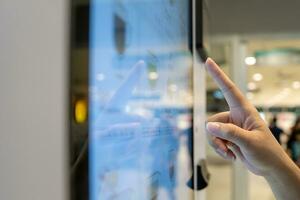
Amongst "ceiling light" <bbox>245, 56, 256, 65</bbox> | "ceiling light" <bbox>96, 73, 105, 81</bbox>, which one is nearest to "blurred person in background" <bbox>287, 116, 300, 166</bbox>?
"ceiling light" <bbox>245, 56, 256, 65</bbox>

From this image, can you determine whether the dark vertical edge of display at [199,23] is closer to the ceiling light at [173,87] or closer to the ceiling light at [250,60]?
the ceiling light at [173,87]

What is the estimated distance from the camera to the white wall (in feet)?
1.69

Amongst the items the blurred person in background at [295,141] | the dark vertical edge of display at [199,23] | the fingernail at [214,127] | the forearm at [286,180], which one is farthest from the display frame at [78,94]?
the blurred person in background at [295,141]

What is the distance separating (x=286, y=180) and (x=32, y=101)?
742mm

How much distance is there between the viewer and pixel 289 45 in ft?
15.0

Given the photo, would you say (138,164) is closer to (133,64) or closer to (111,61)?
(133,64)

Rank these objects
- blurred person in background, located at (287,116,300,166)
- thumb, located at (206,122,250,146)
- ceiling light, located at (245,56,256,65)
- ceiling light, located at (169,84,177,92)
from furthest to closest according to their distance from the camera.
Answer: blurred person in background, located at (287,116,300,166) → ceiling light, located at (245,56,256,65) → ceiling light, located at (169,84,177,92) → thumb, located at (206,122,250,146)

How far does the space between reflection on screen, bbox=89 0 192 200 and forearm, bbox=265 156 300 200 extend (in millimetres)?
349

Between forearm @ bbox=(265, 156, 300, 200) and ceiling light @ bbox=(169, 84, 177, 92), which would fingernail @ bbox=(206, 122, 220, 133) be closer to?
forearm @ bbox=(265, 156, 300, 200)

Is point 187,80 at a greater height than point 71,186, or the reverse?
point 187,80

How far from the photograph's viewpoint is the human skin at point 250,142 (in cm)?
92

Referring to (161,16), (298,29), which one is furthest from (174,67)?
(298,29)

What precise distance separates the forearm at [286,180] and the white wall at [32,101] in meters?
0.65

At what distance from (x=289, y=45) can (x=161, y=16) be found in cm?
356
